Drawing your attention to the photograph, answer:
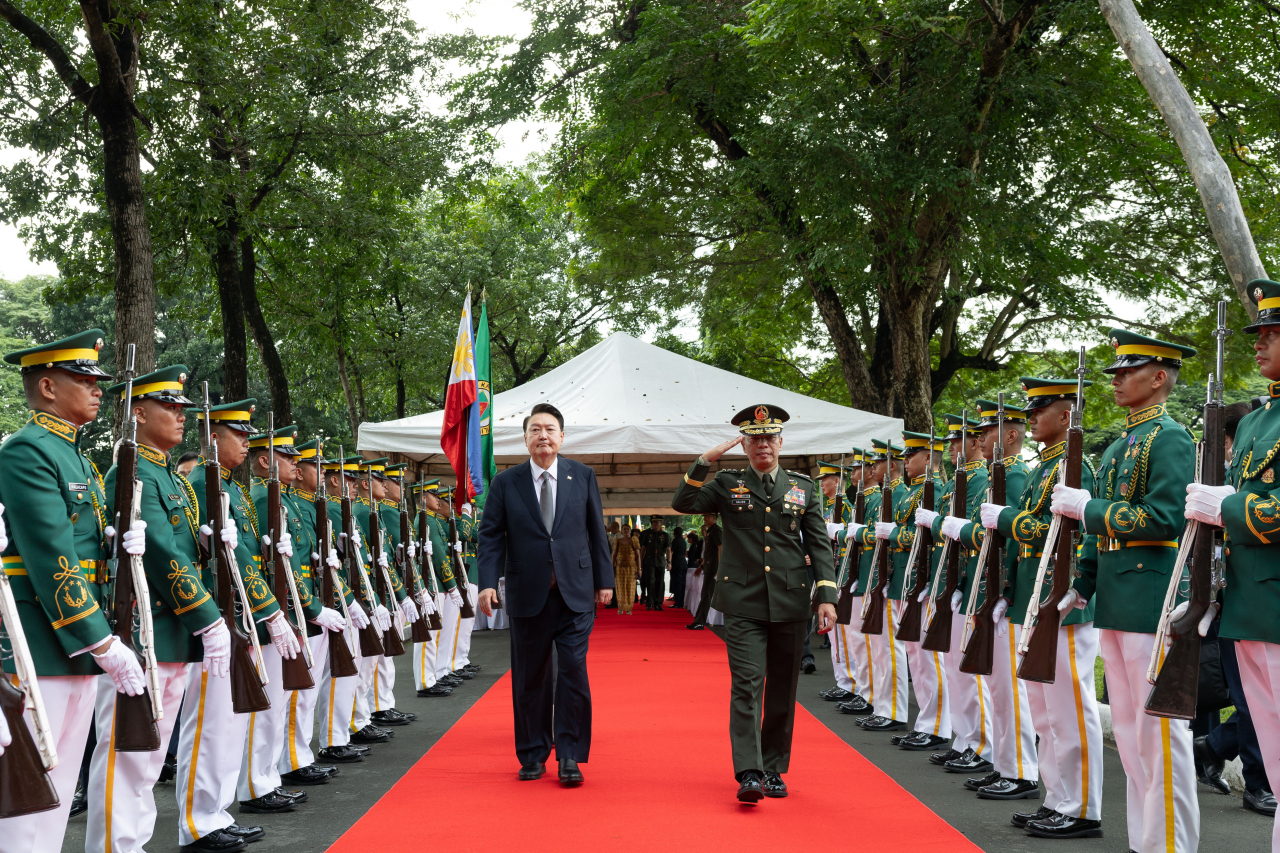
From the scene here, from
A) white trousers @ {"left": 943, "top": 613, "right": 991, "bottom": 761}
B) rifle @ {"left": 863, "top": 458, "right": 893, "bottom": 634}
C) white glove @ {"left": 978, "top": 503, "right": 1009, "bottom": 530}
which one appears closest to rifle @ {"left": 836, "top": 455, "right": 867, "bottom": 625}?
rifle @ {"left": 863, "top": 458, "right": 893, "bottom": 634}

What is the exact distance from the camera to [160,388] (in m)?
4.34

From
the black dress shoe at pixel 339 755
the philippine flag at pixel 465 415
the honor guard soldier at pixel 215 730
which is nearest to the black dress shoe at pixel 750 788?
the honor guard soldier at pixel 215 730

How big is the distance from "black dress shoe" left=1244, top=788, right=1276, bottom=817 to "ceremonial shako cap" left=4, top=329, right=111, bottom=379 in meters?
5.34

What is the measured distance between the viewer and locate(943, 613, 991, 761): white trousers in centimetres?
618

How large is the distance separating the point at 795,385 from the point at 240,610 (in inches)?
803

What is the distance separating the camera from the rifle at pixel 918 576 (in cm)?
650

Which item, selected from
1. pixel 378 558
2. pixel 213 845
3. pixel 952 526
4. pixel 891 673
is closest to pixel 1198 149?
pixel 952 526

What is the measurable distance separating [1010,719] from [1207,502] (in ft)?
7.95

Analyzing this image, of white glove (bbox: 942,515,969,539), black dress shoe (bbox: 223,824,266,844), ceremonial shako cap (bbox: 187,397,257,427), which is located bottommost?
black dress shoe (bbox: 223,824,266,844)

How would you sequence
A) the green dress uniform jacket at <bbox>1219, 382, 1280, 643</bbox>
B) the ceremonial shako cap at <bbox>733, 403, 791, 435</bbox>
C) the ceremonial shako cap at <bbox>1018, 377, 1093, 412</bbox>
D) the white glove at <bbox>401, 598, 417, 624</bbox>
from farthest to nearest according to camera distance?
the white glove at <bbox>401, 598, 417, 624</bbox>
the ceremonial shako cap at <bbox>733, 403, 791, 435</bbox>
the ceremonial shako cap at <bbox>1018, 377, 1093, 412</bbox>
the green dress uniform jacket at <bbox>1219, 382, 1280, 643</bbox>

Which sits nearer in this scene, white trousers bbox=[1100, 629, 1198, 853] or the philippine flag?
white trousers bbox=[1100, 629, 1198, 853]

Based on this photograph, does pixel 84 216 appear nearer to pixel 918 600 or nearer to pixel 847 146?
pixel 847 146

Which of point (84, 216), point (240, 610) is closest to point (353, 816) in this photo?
point (240, 610)

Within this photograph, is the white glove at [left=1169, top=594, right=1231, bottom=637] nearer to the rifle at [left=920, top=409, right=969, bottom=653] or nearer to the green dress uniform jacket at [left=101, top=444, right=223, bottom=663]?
the rifle at [left=920, top=409, right=969, bottom=653]
